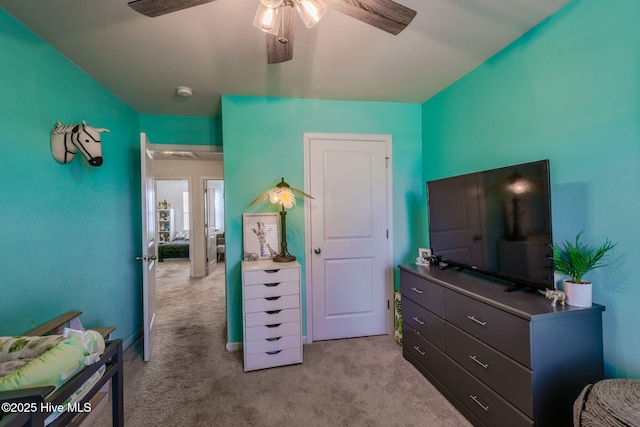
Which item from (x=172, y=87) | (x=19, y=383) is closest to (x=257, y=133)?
(x=172, y=87)

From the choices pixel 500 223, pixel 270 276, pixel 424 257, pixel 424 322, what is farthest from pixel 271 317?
pixel 500 223

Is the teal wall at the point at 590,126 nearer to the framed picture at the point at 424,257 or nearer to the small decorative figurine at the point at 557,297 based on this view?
the small decorative figurine at the point at 557,297

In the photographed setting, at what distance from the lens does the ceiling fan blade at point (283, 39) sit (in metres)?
1.21

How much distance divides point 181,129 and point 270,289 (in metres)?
2.21

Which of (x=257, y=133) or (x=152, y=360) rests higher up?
(x=257, y=133)

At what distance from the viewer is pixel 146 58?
1.99 m

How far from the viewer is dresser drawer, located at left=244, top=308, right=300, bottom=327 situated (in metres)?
2.29

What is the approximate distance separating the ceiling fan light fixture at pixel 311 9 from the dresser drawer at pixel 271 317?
205 cm

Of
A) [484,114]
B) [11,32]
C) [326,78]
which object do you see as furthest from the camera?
[326,78]

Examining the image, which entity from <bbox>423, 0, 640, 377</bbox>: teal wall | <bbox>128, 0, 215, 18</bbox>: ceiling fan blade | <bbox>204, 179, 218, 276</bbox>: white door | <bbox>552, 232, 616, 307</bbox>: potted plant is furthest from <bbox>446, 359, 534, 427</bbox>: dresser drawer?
<bbox>204, 179, 218, 276</bbox>: white door

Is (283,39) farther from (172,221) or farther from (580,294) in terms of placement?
(172,221)

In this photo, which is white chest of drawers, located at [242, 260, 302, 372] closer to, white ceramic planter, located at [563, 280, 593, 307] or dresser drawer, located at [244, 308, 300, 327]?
dresser drawer, located at [244, 308, 300, 327]

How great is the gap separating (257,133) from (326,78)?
0.85 m

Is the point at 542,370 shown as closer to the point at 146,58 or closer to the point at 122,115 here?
the point at 146,58
